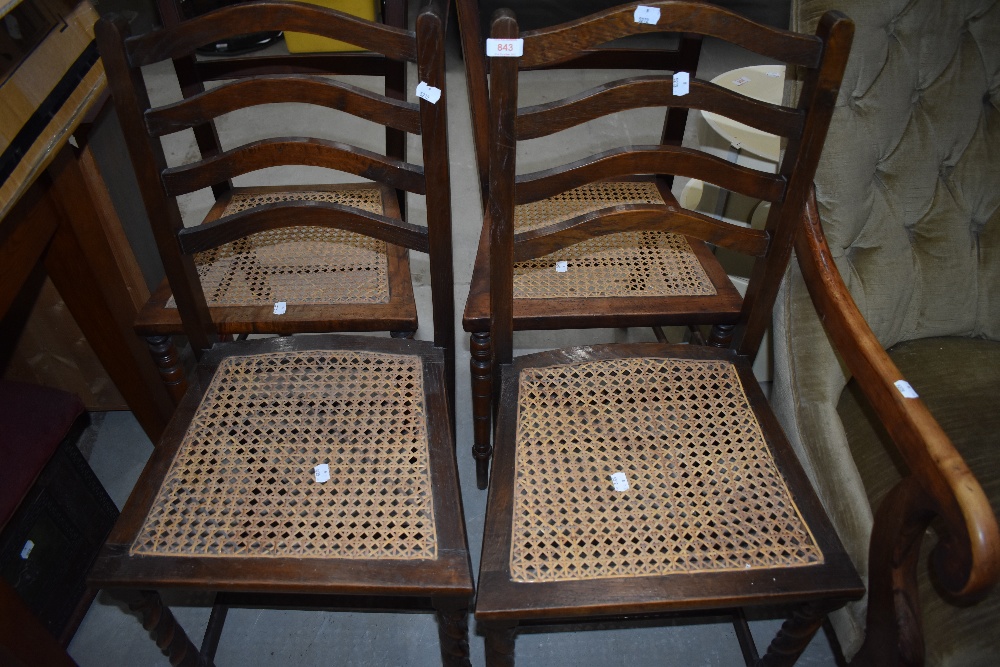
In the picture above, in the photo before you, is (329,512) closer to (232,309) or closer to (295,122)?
(232,309)

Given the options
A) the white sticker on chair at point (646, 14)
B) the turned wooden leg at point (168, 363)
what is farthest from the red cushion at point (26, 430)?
the white sticker on chair at point (646, 14)

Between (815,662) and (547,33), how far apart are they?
1167mm

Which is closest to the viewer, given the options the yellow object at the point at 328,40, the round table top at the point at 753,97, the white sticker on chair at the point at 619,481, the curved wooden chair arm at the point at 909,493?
the curved wooden chair arm at the point at 909,493

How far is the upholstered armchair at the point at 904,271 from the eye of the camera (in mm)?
1016

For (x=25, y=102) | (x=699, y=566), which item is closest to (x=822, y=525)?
(x=699, y=566)

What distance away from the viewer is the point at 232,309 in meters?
1.20

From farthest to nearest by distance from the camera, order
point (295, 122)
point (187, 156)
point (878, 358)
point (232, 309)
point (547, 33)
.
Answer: point (295, 122) → point (187, 156) → point (232, 309) → point (878, 358) → point (547, 33)

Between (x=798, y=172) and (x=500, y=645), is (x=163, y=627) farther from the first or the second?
(x=798, y=172)

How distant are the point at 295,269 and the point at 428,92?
510 millimetres

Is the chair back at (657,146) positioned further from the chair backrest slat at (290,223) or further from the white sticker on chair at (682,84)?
the chair backrest slat at (290,223)

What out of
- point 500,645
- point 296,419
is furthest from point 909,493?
point 296,419

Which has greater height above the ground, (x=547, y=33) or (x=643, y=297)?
(x=547, y=33)

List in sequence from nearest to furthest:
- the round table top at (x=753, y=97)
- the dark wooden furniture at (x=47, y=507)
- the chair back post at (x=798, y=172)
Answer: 1. the chair back post at (x=798, y=172)
2. the dark wooden furniture at (x=47, y=507)
3. the round table top at (x=753, y=97)

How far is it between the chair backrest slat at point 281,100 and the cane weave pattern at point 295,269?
0.29 m
